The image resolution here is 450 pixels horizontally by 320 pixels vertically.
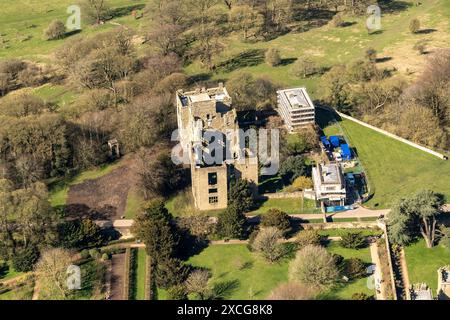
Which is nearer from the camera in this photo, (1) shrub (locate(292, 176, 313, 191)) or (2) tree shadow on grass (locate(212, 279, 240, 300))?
(2) tree shadow on grass (locate(212, 279, 240, 300))

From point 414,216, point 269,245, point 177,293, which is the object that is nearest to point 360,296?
point 269,245

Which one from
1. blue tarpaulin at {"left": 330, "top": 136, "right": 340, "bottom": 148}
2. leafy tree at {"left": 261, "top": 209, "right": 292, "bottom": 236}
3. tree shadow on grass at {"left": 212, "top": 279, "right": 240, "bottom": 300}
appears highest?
blue tarpaulin at {"left": 330, "top": 136, "right": 340, "bottom": 148}

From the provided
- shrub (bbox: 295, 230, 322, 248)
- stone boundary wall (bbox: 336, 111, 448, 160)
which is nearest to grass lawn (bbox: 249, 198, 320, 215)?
shrub (bbox: 295, 230, 322, 248)

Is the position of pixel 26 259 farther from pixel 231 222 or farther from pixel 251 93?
pixel 251 93

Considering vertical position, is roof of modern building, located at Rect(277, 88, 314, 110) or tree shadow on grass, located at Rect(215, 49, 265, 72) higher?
tree shadow on grass, located at Rect(215, 49, 265, 72)

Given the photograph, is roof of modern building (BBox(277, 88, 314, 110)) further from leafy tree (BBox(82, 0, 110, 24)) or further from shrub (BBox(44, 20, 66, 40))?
leafy tree (BBox(82, 0, 110, 24))

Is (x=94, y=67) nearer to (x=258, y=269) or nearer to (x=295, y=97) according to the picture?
(x=295, y=97)

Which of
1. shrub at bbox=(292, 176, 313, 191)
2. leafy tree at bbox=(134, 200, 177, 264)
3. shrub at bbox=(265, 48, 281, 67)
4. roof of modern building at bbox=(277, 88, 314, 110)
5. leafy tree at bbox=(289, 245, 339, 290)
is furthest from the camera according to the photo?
shrub at bbox=(265, 48, 281, 67)
